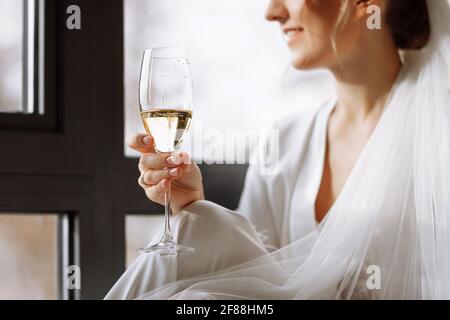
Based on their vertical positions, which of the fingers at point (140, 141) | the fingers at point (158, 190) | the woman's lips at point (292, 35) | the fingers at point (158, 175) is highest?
the woman's lips at point (292, 35)

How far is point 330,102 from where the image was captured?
63.0 inches

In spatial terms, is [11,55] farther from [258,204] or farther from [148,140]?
[258,204]

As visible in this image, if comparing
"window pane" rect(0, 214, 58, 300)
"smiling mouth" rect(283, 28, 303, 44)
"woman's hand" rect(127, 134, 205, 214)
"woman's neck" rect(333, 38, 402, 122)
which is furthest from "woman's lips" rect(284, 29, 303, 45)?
"window pane" rect(0, 214, 58, 300)

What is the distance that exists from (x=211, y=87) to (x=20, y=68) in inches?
15.6

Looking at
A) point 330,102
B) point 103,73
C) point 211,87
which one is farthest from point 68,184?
point 330,102

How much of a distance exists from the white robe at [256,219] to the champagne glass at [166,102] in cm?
5

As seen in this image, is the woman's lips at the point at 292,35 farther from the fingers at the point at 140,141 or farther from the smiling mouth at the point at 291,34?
the fingers at the point at 140,141

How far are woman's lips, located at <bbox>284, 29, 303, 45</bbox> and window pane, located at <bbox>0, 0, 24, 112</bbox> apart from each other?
556mm

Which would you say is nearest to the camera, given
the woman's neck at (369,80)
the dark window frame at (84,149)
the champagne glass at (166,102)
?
Answer: the champagne glass at (166,102)

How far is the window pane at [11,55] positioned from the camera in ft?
4.55

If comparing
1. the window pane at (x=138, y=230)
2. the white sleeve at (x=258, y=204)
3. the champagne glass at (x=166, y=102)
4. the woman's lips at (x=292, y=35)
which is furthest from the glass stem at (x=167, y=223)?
the woman's lips at (x=292, y=35)

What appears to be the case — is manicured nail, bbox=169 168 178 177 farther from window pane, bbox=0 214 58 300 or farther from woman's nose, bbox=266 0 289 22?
woman's nose, bbox=266 0 289 22

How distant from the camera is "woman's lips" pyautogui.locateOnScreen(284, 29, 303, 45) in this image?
152cm
